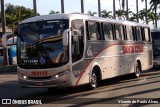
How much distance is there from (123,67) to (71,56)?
18.9 feet

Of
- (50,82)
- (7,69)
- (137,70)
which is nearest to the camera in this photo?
(50,82)

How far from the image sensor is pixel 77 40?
48.6 ft

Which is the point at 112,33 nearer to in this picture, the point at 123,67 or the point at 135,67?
the point at 123,67

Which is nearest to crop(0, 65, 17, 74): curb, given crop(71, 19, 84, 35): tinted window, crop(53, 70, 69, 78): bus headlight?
crop(71, 19, 84, 35): tinted window

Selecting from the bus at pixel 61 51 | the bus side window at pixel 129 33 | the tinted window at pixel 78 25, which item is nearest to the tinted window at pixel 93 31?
the bus at pixel 61 51

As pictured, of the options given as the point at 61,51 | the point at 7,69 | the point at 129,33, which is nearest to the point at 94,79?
the point at 61,51

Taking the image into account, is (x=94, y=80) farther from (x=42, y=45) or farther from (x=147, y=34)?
(x=147, y=34)

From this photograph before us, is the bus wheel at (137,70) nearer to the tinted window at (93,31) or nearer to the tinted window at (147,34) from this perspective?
the tinted window at (147,34)

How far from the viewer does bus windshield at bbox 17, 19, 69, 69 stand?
1397 cm

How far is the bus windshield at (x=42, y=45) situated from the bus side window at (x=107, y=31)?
A: 3330mm

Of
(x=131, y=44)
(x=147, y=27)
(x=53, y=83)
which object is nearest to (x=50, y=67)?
(x=53, y=83)

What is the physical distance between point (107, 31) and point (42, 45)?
4302 mm

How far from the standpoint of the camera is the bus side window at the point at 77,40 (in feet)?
47.5

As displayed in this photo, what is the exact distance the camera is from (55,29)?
1421 centimetres
